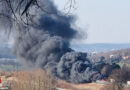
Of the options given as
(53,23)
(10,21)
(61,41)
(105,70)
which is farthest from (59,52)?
(10,21)

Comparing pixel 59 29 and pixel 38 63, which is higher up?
pixel 59 29

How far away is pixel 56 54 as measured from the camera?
42531 millimetres

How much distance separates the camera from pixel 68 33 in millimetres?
45188

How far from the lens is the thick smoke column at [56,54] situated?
38.8m

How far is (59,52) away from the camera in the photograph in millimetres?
43000

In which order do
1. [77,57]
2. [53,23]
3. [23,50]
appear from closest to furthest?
[23,50], [77,57], [53,23]

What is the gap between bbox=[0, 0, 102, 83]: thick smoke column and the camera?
3875cm

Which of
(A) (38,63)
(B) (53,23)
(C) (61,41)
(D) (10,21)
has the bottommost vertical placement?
(D) (10,21)

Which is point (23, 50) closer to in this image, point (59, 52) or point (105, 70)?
point (59, 52)

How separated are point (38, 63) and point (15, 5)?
36979 mm

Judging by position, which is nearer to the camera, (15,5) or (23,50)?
(15,5)

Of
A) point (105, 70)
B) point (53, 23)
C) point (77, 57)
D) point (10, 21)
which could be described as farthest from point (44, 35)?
point (10, 21)

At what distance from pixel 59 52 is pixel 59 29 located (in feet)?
12.1

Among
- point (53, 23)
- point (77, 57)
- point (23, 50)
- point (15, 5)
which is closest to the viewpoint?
point (15, 5)
